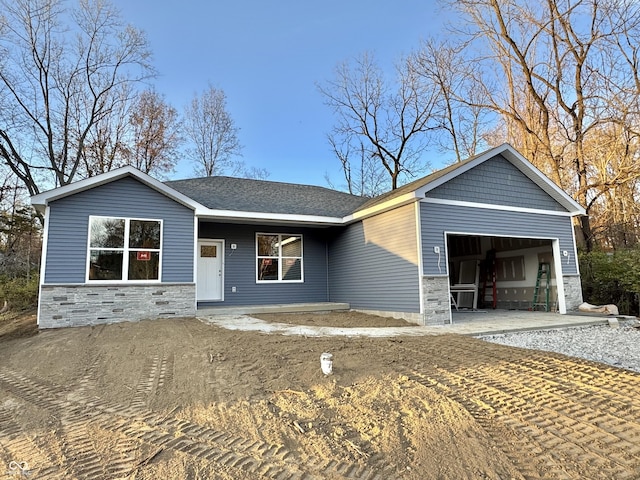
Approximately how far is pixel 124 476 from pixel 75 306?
22.0 feet

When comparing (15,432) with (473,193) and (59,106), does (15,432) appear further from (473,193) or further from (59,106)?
(59,106)

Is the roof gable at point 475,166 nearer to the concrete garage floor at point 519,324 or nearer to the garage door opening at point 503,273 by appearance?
the garage door opening at point 503,273

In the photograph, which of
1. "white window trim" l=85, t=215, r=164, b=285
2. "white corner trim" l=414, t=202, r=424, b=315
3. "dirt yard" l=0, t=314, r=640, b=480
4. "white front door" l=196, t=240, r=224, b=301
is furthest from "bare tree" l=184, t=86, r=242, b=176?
"dirt yard" l=0, t=314, r=640, b=480

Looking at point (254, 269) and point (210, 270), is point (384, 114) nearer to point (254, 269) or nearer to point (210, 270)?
point (254, 269)

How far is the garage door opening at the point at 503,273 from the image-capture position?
10.9 meters

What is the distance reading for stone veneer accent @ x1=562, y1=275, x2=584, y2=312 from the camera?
33.0 feet

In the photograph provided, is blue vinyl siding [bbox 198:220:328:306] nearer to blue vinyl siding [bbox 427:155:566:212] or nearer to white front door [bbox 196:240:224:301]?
white front door [bbox 196:240:224:301]

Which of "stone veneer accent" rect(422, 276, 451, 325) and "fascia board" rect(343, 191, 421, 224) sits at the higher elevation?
"fascia board" rect(343, 191, 421, 224)

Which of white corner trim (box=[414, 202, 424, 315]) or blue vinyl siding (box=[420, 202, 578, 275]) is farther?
blue vinyl siding (box=[420, 202, 578, 275])

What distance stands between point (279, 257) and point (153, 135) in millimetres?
12980

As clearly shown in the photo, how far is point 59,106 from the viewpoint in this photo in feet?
53.6

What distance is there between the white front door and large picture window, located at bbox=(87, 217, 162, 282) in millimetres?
1810

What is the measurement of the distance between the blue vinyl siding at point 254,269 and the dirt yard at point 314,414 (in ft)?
16.9

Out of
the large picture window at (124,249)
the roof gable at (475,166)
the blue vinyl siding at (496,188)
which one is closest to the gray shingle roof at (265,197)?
the large picture window at (124,249)
